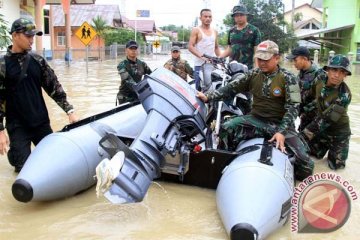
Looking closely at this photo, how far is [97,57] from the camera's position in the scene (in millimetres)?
32562

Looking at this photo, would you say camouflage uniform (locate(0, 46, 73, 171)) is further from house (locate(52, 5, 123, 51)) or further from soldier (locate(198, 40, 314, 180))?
house (locate(52, 5, 123, 51))

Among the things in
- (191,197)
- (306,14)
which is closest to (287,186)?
(191,197)

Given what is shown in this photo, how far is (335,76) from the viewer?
4.98m

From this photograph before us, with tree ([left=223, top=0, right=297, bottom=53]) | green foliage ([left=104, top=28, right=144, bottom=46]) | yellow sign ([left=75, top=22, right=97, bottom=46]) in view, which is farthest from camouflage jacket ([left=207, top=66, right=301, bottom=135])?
green foliage ([left=104, top=28, right=144, bottom=46])

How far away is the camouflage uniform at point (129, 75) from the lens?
6629 mm

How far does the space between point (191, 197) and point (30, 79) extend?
1.94m

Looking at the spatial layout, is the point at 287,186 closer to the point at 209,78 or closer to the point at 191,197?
the point at 191,197

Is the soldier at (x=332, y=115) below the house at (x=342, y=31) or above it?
below

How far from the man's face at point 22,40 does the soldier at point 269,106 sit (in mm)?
1753

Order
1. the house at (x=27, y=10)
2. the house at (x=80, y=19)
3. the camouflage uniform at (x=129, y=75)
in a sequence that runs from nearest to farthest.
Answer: the camouflage uniform at (x=129, y=75)
the house at (x=27, y=10)
the house at (x=80, y=19)

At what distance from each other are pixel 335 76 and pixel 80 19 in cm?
4196

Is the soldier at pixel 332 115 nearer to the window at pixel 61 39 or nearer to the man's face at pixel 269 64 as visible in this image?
the man's face at pixel 269 64

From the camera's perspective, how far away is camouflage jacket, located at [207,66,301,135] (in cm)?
437

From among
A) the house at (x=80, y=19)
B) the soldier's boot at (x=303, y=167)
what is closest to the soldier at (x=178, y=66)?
the soldier's boot at (x=303, y=167)
